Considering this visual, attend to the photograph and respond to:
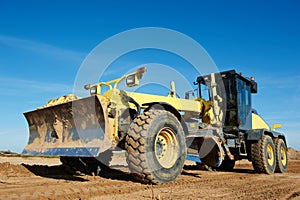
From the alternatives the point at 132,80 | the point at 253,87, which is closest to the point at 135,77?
the point at 132,80

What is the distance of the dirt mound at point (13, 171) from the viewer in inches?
295

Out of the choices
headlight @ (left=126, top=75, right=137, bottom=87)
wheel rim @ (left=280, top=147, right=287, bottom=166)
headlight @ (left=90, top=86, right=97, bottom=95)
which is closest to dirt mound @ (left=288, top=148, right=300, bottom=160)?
wheel rim @ (left=280, top=147, right=287, bottom=166)

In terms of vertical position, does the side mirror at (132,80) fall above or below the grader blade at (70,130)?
above

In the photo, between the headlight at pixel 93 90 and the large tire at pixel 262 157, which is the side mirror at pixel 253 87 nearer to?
the large tire at pixel 262 157

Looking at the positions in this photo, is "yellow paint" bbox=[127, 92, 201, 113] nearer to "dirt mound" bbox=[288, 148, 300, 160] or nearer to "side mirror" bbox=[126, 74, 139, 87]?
"side mirror" bbox=[126, 74, 139, 87]

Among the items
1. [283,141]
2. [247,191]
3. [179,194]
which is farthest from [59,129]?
[283,141]

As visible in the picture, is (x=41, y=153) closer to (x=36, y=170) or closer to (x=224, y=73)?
(x=36, y=170)

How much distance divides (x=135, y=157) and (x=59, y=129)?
2.34 meters

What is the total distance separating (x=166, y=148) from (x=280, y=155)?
229 inches

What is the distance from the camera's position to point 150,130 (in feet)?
19.4

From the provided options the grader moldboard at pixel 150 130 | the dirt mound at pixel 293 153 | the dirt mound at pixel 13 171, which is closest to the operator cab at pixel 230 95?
the grader moldboard at pixel 150 130

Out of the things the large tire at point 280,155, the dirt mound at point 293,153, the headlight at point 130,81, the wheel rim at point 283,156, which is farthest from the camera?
the dirt mound at point 293,153

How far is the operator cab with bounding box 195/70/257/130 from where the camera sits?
401 inches

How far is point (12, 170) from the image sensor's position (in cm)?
784
